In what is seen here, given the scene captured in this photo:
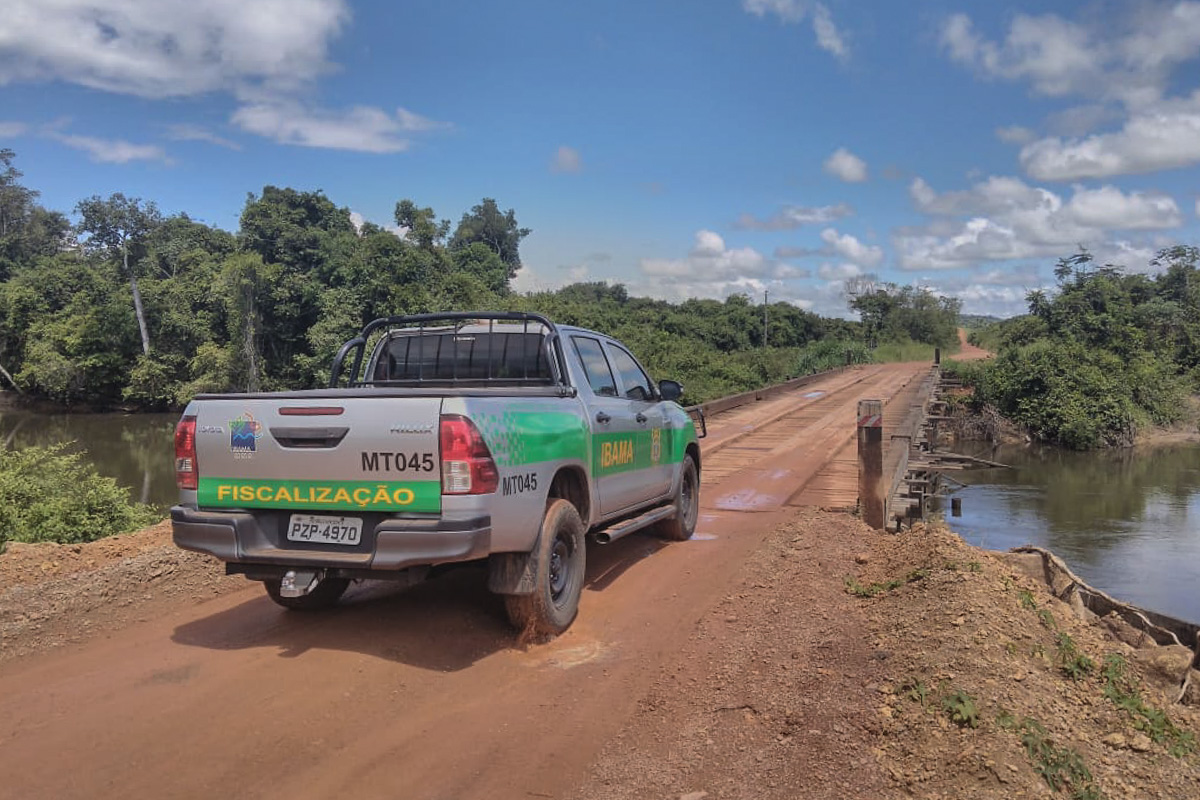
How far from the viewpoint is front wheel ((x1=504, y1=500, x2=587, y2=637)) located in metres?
4.81

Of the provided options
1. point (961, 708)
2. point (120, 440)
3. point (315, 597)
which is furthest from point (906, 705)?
point (120, 440)

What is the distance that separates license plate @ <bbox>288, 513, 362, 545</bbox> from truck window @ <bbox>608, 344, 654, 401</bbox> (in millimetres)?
2798

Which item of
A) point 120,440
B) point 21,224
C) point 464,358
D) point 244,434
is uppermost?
point 21,224

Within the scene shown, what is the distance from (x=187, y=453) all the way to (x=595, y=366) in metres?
2.91

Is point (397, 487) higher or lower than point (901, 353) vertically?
lower

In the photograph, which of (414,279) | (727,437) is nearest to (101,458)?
(414,279)

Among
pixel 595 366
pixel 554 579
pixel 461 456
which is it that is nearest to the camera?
pixel 461 456

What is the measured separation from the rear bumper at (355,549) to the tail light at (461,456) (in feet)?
0.54

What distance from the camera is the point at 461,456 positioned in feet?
13.8

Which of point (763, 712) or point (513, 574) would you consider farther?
point (513, 574)

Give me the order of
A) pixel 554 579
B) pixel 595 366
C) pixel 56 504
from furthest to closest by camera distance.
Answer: pixel 56 504, pixel 595 366, pixel 554 579

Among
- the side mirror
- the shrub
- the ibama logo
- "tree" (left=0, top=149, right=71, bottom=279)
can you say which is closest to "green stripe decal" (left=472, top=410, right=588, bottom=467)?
the ibama logo

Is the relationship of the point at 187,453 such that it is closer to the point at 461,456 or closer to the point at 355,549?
the point at 355,549

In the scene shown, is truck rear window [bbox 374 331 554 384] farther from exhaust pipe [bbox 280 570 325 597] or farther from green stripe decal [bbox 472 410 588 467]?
exhaust pipe [bbox 280 570 325 597]
